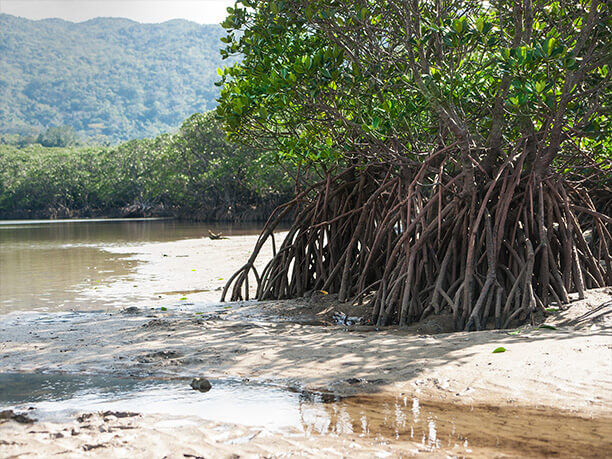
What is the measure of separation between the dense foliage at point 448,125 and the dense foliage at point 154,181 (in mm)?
28074

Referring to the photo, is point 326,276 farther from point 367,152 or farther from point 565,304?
point 565,304

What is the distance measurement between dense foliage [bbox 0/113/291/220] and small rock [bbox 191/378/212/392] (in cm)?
3145

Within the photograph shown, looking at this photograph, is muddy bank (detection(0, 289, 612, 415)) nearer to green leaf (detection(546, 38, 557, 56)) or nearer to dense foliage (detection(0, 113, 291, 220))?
green leaf (detection(546, 38, 557, 56))

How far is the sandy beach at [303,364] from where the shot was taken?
341 centimetres

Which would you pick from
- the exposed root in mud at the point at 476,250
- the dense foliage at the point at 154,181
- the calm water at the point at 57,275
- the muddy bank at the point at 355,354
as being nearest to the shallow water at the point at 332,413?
the muddy bank at the point at 355,354

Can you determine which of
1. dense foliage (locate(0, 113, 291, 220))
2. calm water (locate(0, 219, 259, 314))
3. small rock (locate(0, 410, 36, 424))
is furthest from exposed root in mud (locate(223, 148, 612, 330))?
dense foliage (locate(0, 113, 291, 220))

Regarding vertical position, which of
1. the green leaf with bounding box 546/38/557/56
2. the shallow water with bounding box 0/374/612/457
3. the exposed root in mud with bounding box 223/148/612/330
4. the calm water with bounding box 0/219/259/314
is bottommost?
the calm water with bounding box 0/219/259/314

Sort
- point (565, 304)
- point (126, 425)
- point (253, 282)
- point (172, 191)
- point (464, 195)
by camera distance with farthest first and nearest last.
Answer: point (172, 191) → point (253, 282) → point (464, 195) → point (565, 304) → point (126, 425)

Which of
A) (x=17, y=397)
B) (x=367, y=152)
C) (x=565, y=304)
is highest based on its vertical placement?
(x=367, y=152)

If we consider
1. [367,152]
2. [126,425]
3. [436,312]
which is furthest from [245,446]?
[367,152]

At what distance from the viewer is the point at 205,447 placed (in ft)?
11.1

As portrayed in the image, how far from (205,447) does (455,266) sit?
4.09m

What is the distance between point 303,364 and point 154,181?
2183 inches

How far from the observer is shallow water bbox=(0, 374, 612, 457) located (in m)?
3.34
